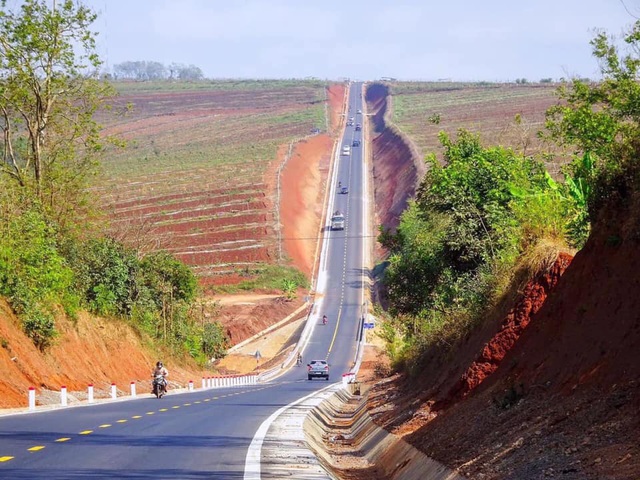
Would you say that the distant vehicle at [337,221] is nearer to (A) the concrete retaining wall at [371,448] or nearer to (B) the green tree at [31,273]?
(B) the green tree at [31,273]

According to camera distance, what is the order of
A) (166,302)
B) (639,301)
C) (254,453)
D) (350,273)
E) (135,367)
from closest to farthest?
1. (639,301)
2. (254,453)
3. (135,367)
4. (166,302)
5. (350,273)

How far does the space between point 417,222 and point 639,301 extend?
117 ft

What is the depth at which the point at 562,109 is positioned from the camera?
111 feet

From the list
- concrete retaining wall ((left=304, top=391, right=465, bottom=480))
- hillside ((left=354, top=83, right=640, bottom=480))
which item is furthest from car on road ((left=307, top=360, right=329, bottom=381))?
hillside ((left=354, top=83, right=640, bottom=480))

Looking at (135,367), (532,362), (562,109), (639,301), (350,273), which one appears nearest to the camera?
(639,301)

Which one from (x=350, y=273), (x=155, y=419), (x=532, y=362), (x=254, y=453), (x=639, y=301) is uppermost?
(x=639, y=301)

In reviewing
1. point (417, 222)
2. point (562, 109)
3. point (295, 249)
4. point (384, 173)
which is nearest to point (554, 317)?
point (562, 109)

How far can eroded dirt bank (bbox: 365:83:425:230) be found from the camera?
116 meters

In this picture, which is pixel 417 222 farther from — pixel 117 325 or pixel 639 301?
pixel 639 301

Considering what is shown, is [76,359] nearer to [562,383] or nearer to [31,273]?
[31,273]

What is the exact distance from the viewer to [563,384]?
12352 mm

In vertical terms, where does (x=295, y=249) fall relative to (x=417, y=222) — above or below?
below

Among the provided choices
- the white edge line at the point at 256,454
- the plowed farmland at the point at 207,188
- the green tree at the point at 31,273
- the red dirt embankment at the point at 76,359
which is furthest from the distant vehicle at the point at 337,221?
the white edge line at the point at 256,454

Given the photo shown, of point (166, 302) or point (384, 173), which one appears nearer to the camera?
point (166, 302)
